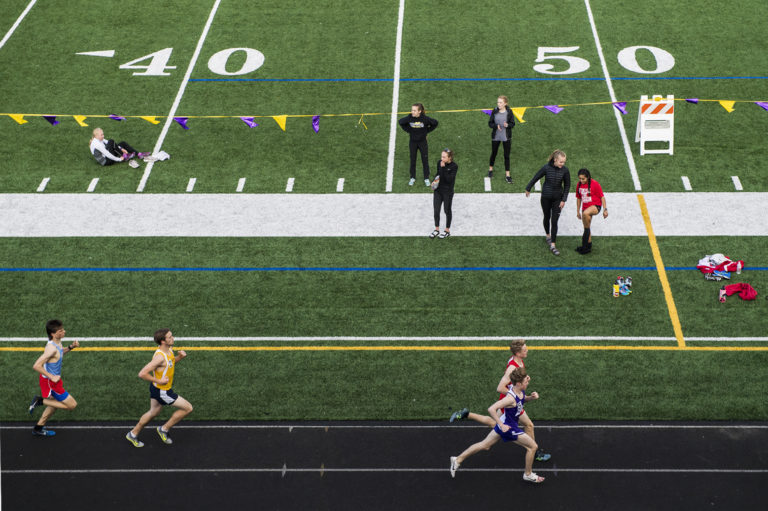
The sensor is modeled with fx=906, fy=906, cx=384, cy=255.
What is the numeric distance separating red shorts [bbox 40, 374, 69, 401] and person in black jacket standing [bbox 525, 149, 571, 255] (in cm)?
811

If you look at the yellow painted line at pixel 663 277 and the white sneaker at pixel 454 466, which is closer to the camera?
the white sneaker at pixel 454 466

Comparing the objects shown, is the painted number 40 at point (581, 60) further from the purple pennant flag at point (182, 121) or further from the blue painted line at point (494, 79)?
the purple pennant flag at point (182, 121)

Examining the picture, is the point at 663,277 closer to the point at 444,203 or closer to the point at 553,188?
the point at 553,188

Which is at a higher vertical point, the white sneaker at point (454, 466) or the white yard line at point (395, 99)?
the white sneaker at point (454, 466)

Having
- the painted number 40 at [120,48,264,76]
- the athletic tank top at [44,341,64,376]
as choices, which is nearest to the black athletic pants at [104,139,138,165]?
the painted number 40 at [120,48,264,76]

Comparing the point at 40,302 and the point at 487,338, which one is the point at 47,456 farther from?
the point at 487,338

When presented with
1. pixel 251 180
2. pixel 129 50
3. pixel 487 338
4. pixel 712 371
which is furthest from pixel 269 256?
pixel 129 50

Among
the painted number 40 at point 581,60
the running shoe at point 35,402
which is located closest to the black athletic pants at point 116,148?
the running shoe at point 35,402

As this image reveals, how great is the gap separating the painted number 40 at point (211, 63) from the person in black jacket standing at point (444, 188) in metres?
8.41

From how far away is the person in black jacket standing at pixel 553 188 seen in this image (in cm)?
1531

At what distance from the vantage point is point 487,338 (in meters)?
13.9

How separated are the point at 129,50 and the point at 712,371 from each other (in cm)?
1693

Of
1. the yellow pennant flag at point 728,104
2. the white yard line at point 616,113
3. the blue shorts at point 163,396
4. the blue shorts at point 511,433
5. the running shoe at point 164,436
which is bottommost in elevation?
the white yard line at point 616,113

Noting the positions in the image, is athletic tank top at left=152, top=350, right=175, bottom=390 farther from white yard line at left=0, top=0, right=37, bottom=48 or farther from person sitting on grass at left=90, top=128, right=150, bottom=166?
white yard line at left=0, top=0, right=37, bottom=48
